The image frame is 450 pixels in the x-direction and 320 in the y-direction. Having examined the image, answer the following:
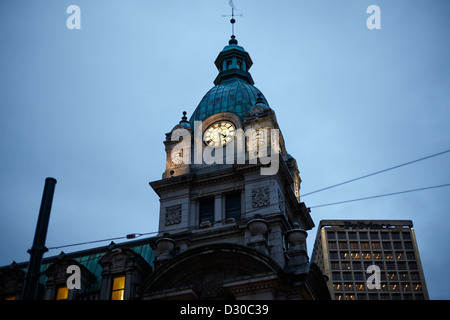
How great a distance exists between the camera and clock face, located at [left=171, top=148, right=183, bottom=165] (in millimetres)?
45719

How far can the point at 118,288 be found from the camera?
3800 cm

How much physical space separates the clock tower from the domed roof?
98mm

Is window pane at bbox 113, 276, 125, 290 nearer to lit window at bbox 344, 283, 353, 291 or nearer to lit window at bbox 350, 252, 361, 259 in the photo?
lit window at bbox 344, 283, 353, 291

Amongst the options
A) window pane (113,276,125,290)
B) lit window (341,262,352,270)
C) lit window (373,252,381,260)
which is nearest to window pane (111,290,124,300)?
window pane (113,276,125,290)

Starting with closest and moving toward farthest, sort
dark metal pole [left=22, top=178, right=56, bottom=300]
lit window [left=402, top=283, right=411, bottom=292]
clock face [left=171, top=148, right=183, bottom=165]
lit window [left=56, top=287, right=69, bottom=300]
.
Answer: dark metal pole [left=22, top=178, right=56, bottom=300] < lit window [left=56, top=287, right=69, bottom=300] < clock face [left=171, top=148, right=183, bottom=165] < lit window [left=402, top=283, right=411, bottom=292]

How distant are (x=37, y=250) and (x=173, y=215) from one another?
2401 cm

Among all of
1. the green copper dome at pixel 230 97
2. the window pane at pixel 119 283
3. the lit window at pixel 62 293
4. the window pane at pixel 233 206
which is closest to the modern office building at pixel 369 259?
the green copper dome at pixel 230 97

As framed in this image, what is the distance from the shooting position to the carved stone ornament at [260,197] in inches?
1583

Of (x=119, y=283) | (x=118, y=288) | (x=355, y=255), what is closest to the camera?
(x=118, y=288)

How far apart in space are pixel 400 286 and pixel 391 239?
12.3 metres

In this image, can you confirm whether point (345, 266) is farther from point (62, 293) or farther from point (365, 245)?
point (62, 293)

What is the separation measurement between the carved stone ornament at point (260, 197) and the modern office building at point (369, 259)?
85373 millimetres

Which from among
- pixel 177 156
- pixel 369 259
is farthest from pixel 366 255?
pixel 177 156

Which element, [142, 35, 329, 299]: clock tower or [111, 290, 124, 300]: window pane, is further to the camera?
[111, 290, 124, 300]: window pane
